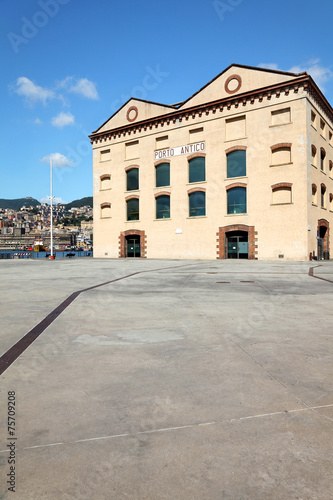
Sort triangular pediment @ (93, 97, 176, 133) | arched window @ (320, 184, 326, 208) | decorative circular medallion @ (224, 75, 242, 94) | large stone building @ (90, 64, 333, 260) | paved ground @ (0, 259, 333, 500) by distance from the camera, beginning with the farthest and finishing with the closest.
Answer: triangular pediment @ (93, 97, 176, 133), arched window @ (320, 184, 326, 208), decorative circular medallion @ (224, 75, 242, 94), large stone building @ (90, 64, 333, 260), paved ground @ (0, 259, 333, 500)

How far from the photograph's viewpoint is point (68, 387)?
325 centimetres

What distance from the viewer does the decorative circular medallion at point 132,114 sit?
34013 millimetres

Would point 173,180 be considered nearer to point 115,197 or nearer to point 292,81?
point 115,197

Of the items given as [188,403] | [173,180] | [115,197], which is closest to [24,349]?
[188,403]

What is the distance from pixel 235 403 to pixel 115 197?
33829mm

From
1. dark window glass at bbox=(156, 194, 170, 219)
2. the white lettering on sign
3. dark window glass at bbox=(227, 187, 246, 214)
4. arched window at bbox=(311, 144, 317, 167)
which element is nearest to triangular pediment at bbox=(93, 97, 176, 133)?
the white lettering on sign

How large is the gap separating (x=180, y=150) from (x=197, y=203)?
17.1ft

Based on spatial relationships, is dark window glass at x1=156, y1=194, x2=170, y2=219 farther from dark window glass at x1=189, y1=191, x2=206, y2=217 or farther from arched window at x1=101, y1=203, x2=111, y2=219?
arched window at x1=101, y1=203, x2=111, y2=219

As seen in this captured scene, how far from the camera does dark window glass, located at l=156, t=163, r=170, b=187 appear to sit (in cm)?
3192

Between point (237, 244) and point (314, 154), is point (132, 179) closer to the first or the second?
point (237, 244)

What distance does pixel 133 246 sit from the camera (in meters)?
34.7

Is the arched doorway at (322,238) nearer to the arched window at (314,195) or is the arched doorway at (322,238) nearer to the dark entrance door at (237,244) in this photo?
the arched window at (314,195)

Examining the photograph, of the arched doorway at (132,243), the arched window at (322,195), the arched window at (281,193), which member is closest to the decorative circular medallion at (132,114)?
the arched doorway at (132,243)

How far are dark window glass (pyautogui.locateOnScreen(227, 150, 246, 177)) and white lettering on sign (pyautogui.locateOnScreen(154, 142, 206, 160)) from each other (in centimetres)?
271
